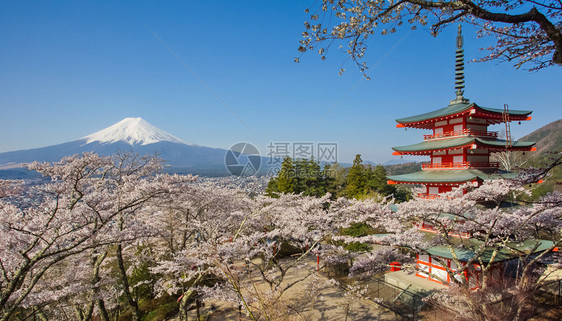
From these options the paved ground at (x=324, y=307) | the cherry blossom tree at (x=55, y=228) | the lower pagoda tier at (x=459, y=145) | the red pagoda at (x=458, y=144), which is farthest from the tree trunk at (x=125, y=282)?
the lower pagoda tier at (x=459, y=145)

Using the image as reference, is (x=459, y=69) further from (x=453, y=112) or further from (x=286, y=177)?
(x=286, y=177)

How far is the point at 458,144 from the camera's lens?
1091 cm

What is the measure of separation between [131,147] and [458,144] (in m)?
98.8

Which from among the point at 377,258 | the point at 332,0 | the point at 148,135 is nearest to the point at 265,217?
the point at 377,258

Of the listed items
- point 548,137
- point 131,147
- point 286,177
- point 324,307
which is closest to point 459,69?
point 324,307

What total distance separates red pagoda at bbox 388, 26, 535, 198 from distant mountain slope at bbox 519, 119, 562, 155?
53732 millimetres

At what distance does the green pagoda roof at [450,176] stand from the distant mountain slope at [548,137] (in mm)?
55292

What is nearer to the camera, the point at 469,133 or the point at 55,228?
the point at 55,228

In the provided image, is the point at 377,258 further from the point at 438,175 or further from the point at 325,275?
the point at 438,175

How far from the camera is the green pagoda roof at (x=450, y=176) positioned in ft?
33.1

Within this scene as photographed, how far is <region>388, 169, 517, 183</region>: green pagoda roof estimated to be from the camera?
10094mm

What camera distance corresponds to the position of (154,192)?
280 inches

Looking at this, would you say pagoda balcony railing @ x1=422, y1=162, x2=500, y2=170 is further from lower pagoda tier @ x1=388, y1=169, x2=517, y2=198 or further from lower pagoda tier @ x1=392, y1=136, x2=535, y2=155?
lower pagoda tier @ x1=392, y1=136, x2=535, y2=155

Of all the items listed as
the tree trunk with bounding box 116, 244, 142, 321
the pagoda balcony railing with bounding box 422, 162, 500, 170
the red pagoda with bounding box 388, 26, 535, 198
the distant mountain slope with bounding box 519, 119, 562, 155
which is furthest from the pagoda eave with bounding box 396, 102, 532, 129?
the distant mountain slope with bounding box 519, 119, 562, 155
